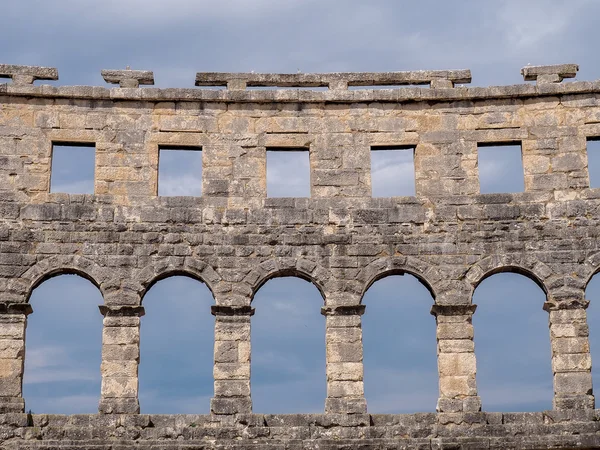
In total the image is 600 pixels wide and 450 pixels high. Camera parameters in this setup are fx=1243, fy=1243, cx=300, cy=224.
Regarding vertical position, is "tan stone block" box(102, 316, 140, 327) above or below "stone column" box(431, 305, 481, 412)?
above

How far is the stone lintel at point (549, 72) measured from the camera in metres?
23.0

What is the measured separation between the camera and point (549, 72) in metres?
23.1

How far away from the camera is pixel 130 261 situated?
21.8 metres

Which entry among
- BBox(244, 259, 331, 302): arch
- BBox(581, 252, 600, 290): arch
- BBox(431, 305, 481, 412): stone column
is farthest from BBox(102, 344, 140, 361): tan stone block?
BBox(581, 252, 600, 290): arch

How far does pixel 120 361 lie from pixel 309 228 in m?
4.07

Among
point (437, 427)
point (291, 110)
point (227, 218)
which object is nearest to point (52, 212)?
point (227, 218)

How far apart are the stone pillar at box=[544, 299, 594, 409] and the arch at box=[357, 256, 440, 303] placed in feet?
6.75

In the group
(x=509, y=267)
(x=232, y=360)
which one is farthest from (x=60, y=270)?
(x=509, y=267)

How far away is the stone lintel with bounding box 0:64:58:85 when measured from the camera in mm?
22734

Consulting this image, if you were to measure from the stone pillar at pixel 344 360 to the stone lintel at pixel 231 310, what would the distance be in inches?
51.4

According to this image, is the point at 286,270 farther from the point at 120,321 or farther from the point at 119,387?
the point at 119,387

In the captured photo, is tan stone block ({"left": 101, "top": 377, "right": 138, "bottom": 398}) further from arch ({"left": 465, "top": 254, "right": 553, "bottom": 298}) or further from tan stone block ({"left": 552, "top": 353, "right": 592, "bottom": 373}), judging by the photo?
tan stone block ({"left": 552, "top": 353, "right": 592, "bottom": 373})

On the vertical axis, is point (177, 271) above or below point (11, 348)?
above

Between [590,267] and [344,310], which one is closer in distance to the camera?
[344,310]
